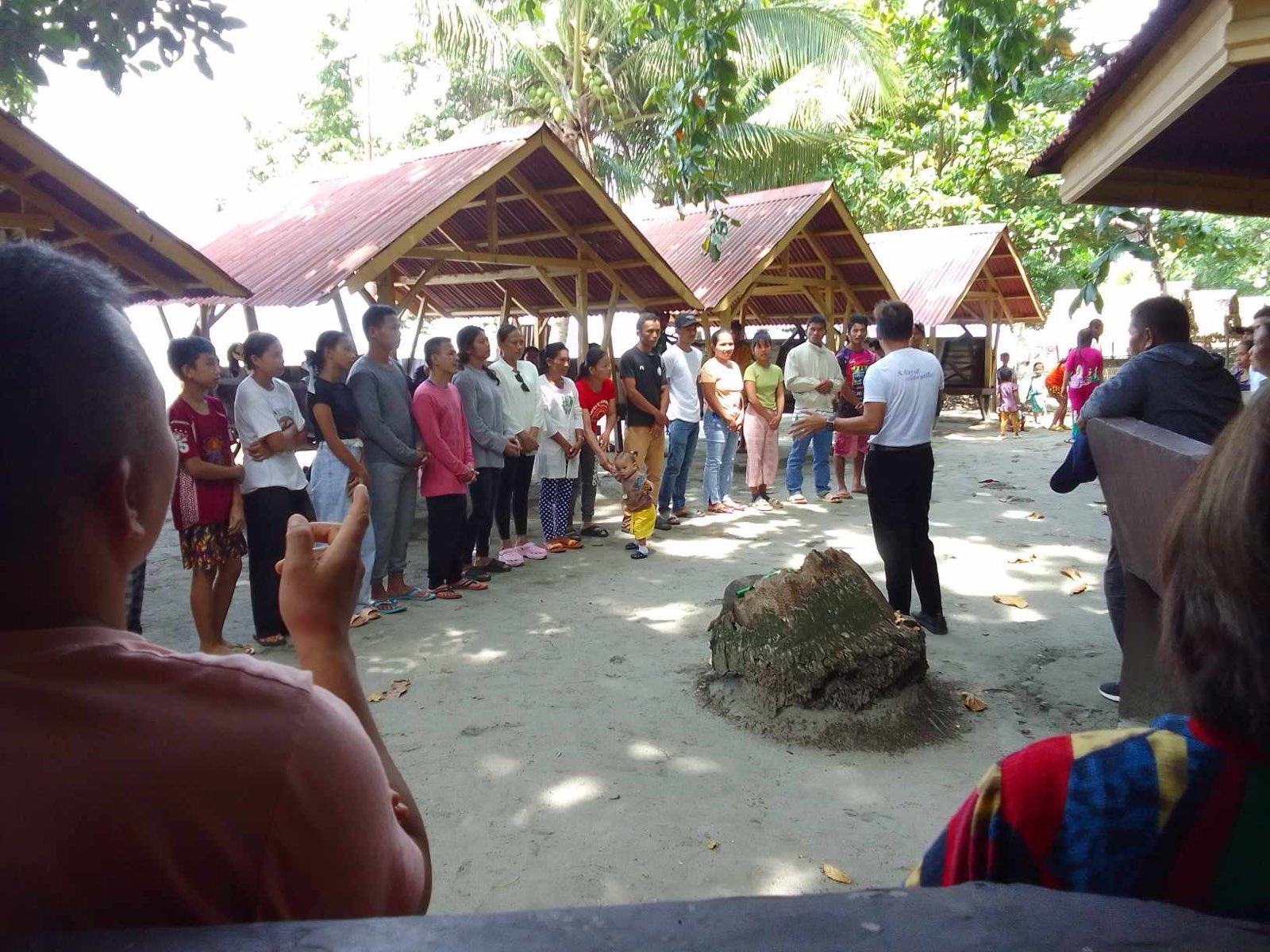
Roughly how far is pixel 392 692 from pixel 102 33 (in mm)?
3415

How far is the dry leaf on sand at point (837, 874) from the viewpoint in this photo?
9.66ft

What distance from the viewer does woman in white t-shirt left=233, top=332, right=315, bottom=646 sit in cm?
520

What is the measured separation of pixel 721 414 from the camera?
9156 mm

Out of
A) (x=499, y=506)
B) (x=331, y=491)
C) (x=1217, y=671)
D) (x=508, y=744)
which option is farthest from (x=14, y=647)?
(x=499, y=506)

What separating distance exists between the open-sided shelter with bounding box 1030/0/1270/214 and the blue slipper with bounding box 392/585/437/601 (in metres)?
4.66

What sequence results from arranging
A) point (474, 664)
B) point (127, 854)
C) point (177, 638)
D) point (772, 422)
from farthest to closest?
point (772, 422) → point (177, 638) → point (474, 664) → point (127, 854)

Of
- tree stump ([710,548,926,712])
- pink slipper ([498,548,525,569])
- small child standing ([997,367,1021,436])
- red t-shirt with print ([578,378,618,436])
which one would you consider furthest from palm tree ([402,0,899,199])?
tree stump ([710,548,926,712])

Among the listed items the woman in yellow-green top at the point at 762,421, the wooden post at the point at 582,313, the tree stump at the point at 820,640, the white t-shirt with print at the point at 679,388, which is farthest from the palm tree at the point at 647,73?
the tree stump at the point at 820,640

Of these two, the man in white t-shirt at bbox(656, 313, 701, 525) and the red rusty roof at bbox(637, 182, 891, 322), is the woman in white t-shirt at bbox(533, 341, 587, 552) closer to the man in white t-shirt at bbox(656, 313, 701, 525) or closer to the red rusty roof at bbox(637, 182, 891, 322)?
the man in white t-shirt at bbox(656, 313, 701, 525)

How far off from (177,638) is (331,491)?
1.31 meters

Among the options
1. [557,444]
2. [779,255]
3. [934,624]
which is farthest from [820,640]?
[779,255]

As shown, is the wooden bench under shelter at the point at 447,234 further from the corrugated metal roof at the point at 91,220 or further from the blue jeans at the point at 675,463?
the blue jeans at the point at 675,463

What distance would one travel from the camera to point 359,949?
67cm

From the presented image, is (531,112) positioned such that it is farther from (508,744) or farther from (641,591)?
(508,744)
